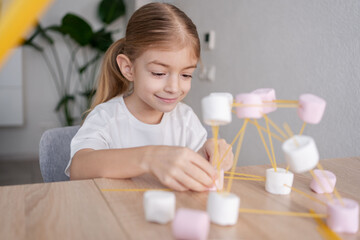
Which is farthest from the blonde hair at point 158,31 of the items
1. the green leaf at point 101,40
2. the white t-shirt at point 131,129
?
the green leaf at point 101,40

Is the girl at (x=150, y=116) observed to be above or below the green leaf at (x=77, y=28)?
below

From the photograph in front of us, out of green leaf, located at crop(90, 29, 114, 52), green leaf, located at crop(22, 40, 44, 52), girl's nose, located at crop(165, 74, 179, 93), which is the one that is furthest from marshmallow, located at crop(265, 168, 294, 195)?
green leaf, located at crop(22, 40, 44, 52)

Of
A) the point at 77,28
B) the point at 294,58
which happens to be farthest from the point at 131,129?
the point at 77,28

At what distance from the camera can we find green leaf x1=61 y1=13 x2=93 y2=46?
299 centimetres

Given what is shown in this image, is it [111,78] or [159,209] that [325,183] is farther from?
[111,78]

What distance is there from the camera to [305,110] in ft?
1.69

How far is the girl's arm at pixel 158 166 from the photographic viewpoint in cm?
59

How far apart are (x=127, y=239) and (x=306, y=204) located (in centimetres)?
33

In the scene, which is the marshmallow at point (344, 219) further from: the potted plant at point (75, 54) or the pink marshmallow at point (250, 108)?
the potted plant at point (75, 54)

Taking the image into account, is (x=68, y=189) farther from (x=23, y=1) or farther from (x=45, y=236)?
(x=23, y=1)

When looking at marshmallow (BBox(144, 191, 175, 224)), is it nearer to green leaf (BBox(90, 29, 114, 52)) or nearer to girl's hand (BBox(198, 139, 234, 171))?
girl's hand (BBox(198, 139, 234, 171))

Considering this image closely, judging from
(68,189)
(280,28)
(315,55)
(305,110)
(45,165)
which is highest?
(280,28)

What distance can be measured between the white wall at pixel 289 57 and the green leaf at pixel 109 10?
879 millimetres

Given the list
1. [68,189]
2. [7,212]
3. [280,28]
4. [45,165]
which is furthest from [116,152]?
[280,28]
